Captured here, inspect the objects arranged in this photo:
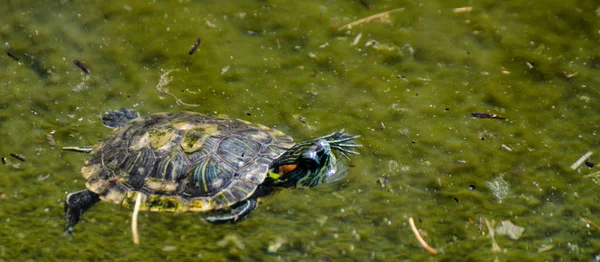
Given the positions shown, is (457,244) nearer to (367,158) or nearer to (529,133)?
(367,158)

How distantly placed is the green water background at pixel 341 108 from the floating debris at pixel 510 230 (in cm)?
3

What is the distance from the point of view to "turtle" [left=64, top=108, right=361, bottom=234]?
110 inches

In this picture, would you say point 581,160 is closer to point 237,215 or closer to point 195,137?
point 237,215

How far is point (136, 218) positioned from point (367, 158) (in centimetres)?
142

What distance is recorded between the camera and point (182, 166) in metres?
2.81

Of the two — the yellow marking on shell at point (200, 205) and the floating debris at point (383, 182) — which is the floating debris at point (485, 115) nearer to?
the floating debris at point (383, 182)

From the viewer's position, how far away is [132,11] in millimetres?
4039

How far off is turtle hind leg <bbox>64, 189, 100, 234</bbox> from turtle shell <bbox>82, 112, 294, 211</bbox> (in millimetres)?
73

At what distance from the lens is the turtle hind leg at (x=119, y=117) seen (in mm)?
3252

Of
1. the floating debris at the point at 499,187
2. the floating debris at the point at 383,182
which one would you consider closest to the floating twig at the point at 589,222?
the floating debris at the point at 499,187

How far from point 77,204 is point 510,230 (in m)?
2.45

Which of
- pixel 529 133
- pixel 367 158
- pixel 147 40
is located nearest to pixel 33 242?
pixel 147 40

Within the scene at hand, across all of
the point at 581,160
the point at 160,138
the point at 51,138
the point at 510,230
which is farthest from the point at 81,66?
the point at 581,160

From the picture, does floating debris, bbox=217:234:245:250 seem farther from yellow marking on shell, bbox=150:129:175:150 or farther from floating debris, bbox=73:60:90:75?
floating debris, bbox=73:60:90:75
